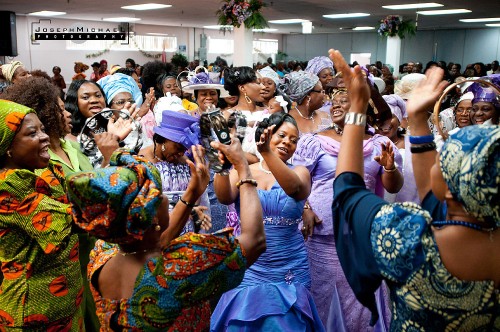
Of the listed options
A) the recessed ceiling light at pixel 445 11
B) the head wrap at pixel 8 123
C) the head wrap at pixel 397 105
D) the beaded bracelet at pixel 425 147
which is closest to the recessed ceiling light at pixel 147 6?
the recessed ceiling light at pixel 445 11

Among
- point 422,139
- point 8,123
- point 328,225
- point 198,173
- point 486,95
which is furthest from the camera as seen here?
point 486,95

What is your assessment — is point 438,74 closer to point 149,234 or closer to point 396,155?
point 149,234

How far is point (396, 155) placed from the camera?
11.1 feet

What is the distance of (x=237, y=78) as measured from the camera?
5.15m

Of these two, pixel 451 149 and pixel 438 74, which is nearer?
pixel 451 149

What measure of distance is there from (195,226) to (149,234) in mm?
1326

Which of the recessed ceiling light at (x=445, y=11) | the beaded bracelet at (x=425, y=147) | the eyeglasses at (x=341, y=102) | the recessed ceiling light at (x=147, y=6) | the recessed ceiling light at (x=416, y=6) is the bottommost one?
the beaded bracelet at (x=425, y=147)

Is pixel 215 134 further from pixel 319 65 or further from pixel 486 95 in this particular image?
pixel 319 65

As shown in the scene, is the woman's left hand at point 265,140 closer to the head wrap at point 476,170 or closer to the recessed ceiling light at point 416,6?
the head wrap at point 476,170

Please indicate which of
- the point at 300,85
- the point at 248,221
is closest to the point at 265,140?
the point at 248,221

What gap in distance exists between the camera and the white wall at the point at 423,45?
71.5 feet

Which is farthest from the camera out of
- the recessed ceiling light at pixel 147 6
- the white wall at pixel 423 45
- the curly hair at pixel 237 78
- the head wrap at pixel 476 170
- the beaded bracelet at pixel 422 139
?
the white wall at pixel 423 45

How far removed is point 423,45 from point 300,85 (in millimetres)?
20612

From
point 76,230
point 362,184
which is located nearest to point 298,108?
point 76,230
